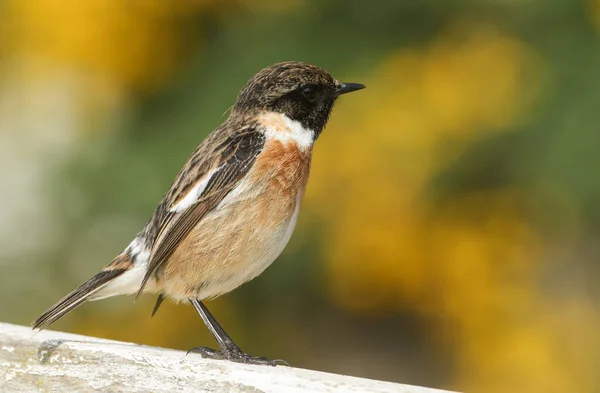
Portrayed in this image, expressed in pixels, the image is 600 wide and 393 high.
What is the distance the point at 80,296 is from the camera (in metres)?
4.11

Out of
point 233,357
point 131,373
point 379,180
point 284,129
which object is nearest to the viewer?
point 131,373

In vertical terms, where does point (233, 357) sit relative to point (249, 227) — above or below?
below

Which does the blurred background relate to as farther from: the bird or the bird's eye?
the bird's eye

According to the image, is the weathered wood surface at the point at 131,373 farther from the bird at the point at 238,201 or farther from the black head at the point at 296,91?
the black head at the point at 296,91

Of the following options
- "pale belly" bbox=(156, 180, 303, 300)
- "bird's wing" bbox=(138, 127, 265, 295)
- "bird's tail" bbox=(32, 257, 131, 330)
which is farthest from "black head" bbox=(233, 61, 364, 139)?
"bird's tail" bbox=(32, 257, 131, 330)

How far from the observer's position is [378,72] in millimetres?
6055

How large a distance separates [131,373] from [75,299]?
0.94m

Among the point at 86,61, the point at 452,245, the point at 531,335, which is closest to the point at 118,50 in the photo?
the point at 86,61

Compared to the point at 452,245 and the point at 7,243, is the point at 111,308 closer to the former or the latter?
the point at 7,243

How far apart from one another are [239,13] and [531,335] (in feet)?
8.69

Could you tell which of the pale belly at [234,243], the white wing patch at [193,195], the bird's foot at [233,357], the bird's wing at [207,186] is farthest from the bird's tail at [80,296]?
the bird's foot at [233,357]

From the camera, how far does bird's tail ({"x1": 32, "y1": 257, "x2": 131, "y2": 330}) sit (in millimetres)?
3828

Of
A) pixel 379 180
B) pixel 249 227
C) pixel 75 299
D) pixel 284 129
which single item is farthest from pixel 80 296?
pixel 379 180

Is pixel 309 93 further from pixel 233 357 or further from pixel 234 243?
pixel 233 357
